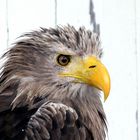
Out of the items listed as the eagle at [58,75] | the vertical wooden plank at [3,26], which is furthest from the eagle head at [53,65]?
the vertical wooden plank at [3,26]

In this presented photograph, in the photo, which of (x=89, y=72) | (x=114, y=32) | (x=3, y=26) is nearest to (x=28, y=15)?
(x=3, y=26)

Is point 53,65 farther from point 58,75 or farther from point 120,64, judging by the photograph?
point 120,64

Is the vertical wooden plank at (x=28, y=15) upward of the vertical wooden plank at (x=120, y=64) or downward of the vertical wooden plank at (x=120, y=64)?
upward

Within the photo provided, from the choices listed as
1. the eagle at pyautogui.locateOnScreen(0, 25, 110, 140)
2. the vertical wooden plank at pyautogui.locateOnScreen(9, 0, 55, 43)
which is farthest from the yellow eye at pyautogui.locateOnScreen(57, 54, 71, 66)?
the vertical wooden plank at pyautogui.locateOnScreen(9, 0, 55, 43)

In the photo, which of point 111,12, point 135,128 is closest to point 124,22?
→ point 111,12

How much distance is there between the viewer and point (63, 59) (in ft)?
7.67

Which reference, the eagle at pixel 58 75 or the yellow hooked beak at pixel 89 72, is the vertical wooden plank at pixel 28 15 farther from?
the yellow hooked beak at pixel 89 72

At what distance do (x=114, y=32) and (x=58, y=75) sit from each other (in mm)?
429

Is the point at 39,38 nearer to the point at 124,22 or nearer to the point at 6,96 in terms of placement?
the point at 6,96

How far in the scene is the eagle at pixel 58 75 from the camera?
230 cm

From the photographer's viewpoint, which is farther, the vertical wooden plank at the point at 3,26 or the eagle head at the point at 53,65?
the vertical wooden plank at the point at 3,26


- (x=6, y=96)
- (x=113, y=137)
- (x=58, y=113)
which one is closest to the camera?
(x=58, y=113)

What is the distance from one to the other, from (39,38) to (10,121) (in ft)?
0.89

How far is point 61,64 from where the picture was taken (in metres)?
2.34
